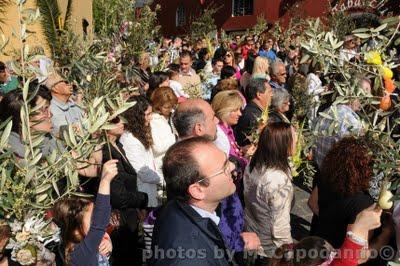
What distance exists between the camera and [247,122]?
5449 mm

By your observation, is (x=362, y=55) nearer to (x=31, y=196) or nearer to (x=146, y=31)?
(x=31, y=196)

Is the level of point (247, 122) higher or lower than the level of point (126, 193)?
higher

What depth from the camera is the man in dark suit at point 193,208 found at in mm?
2199

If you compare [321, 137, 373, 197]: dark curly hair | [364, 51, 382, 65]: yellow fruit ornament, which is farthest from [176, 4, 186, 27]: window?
[364, 51, 382, 65]: yellow fruit ornament

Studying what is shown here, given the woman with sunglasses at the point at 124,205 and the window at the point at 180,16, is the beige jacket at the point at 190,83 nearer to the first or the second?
the woman with sunglasses at the point at 124,205

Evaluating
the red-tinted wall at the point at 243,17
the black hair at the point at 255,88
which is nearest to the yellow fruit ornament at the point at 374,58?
the black hair at the point at 255,88

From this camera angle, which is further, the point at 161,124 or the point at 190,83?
the point at 190,83

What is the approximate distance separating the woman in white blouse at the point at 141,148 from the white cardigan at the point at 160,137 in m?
0.16

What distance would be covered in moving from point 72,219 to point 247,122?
2.91 metres

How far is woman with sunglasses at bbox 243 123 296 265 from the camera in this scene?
353 cm

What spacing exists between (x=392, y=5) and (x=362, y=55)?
24cm

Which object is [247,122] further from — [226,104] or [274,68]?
[274,68]

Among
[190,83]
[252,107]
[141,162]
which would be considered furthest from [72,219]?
[190,83]

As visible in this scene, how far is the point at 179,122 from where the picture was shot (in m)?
3.75
